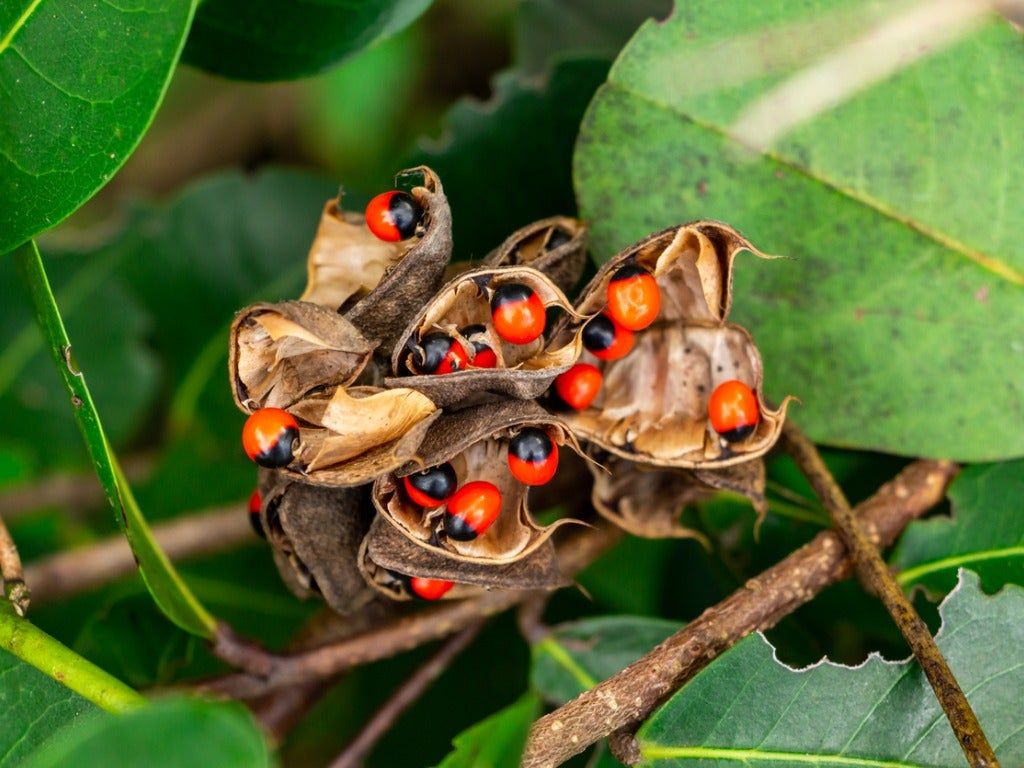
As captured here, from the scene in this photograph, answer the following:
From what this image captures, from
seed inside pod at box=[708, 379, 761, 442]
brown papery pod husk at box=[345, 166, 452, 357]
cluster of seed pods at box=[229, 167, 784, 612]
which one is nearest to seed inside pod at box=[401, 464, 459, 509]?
cluster of seed pods at box=[229, 167, 784, 612]

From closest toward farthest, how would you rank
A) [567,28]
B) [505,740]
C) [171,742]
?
[171,742] < [505,740] < [567,28]

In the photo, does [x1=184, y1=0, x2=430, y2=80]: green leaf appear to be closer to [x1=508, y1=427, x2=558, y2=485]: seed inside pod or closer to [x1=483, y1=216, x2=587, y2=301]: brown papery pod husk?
[x1=483, y1=216, x2=587, y2=301]: brown papery pod husk

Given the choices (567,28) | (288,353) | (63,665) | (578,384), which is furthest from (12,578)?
(567,28)

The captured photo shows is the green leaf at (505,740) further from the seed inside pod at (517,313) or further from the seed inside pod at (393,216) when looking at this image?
the seed inside pod at (393,216)

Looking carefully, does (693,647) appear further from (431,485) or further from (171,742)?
(171,742)

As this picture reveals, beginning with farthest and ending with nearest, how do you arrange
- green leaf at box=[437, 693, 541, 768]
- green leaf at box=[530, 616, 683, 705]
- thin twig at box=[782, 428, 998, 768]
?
green leaf at box=[530, 616, 683, 705]
thin twig at box=[782, 428, 998, 768]
green leaf at box=[437, 693, 541, 768]
